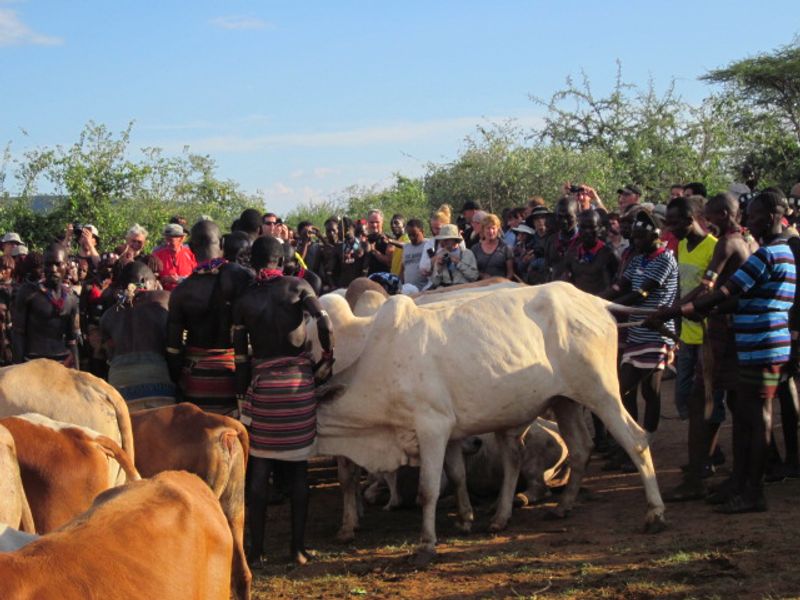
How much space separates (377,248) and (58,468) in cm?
1049

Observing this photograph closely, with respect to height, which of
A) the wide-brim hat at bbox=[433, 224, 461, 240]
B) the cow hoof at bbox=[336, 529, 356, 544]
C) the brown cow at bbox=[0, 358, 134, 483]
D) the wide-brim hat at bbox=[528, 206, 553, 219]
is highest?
the wide-brim hat at bbox=[528, 206, 553, 219]

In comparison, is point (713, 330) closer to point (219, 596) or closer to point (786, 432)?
point (786, 432)

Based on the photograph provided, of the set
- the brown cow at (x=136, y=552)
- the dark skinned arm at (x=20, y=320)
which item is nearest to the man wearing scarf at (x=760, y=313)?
the brown cow at (x=136, y=552)

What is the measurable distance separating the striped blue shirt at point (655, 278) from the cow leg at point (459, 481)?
2.06 meters

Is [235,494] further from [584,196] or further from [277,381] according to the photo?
[584,196]

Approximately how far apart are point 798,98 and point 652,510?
2458 centimetres

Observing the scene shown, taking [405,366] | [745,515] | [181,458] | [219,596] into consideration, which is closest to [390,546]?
[405,366]

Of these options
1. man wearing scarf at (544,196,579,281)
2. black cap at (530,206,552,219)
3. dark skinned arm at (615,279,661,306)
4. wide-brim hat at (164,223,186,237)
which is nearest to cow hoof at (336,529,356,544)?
dark skinned arm at (615,279,661,306)

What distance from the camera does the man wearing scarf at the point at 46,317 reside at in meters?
11.5

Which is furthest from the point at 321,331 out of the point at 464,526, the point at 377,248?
the point at 377,248

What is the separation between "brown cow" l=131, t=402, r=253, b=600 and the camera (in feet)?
24.5

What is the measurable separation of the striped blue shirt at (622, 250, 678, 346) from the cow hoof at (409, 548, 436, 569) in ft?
10.4

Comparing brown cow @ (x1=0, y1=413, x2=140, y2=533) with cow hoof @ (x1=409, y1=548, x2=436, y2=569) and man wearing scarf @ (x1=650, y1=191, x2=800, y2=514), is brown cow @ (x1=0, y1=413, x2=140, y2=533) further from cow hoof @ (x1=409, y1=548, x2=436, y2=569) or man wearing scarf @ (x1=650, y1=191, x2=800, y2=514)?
man wearing scarf @ (x1=650, y1=191, x2=800, y2=514)

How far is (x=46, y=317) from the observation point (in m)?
11.5
